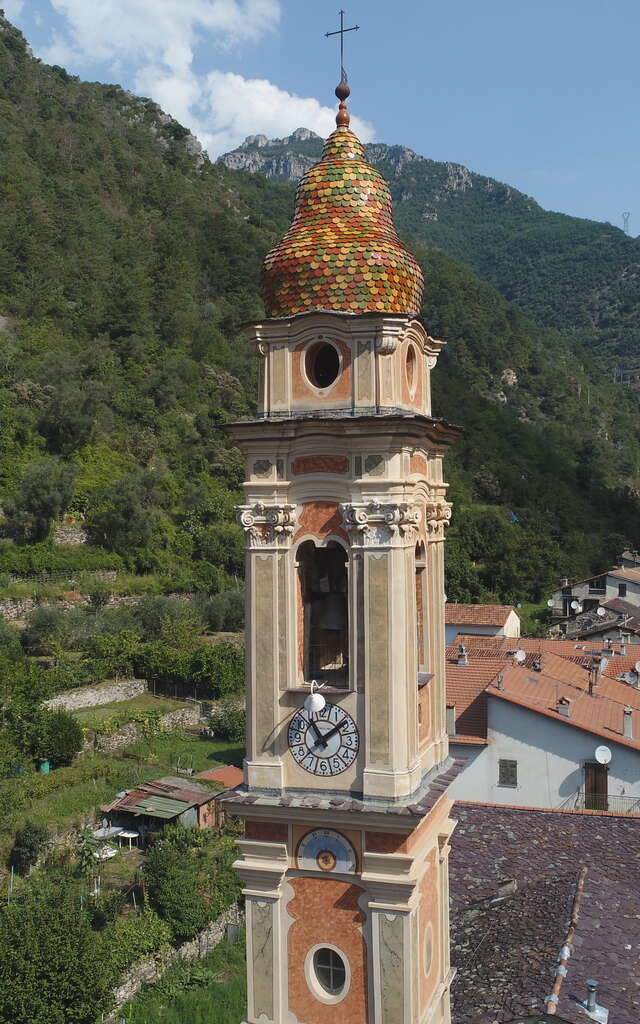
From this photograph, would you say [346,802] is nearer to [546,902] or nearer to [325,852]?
[325,852]

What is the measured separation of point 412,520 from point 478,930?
7548mm

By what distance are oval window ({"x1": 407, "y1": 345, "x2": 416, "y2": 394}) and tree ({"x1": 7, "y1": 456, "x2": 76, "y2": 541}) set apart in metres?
44.5

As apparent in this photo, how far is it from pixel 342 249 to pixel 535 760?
60.4 ft

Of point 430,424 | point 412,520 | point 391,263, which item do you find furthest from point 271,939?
point 391,263

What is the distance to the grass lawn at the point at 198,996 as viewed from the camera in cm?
2067

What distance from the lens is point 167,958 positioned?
2288cm

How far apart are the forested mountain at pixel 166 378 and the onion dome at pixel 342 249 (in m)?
43.8

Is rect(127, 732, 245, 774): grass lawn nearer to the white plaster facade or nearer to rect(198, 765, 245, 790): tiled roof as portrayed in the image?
rect(198, 765, 245, 790): tiled roof

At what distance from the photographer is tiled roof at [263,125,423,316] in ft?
34.4

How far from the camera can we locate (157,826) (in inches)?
1133

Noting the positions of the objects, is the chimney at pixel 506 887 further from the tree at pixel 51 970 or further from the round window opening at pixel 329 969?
the tree at pixel 51 970

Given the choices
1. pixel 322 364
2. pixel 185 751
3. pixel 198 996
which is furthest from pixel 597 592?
pixel 322 364

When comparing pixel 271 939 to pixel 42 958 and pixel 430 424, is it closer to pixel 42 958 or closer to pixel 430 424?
pixel 430 424

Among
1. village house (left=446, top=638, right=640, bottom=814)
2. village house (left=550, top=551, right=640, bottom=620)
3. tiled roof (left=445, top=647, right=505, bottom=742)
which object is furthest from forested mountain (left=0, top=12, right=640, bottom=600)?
village house (left=446, top=638, right=640, bottom=814)
